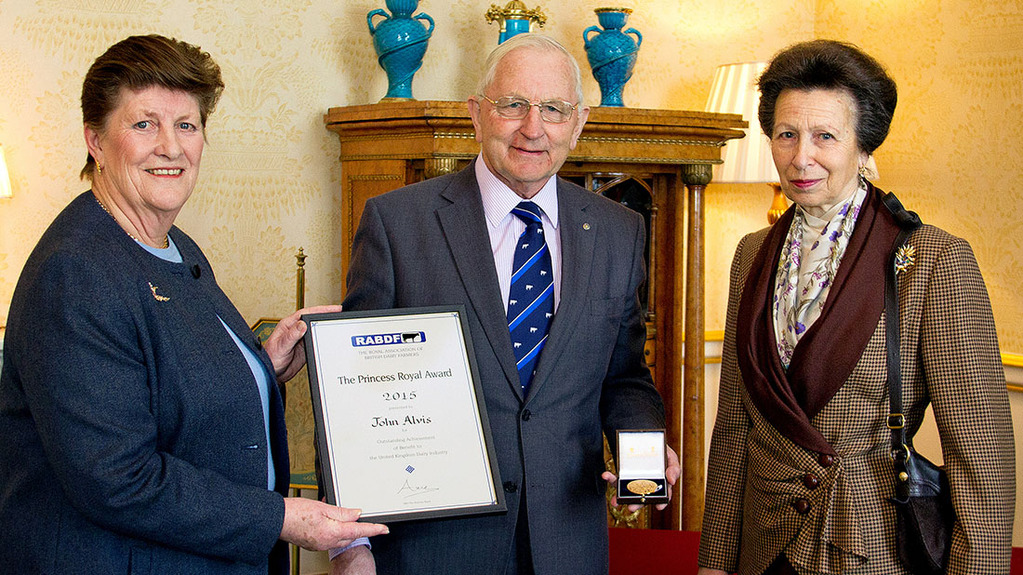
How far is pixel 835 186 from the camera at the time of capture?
5.92 ft

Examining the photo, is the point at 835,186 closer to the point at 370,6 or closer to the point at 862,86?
the point at 862,86

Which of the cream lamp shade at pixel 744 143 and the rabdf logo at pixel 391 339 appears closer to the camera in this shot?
the rabdf logo at pixel 391 339

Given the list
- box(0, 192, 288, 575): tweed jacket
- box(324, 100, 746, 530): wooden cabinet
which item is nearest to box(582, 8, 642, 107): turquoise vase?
box(324, 100, 746, 530): wooden cabinet

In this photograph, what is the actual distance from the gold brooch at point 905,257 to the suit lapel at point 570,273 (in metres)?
0.60

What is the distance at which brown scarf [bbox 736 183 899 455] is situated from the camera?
172cm

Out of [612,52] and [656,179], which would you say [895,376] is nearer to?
[656,179]

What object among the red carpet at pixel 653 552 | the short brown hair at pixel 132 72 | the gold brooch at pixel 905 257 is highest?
→ the short brown hair at pixel 132 72

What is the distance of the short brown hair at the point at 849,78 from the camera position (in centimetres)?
177

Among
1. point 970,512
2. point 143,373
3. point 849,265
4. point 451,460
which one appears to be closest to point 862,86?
point 849,265

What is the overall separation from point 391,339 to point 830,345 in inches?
32.3

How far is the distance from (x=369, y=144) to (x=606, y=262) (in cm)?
161

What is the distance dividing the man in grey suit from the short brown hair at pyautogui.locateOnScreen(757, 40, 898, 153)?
436 mm

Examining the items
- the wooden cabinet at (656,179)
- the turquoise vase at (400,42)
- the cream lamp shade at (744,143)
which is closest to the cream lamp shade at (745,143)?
the cream lamp shade at (744,143)
